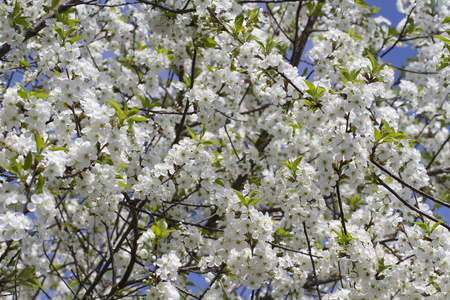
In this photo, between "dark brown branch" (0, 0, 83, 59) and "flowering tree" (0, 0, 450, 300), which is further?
"dark brown branch" (0, 0, 83, 59)

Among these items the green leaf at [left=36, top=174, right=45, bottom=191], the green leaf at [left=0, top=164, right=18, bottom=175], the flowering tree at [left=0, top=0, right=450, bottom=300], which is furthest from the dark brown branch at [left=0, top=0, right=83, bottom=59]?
the green leaf at [left=36, top=174, right=45, bottom=191]

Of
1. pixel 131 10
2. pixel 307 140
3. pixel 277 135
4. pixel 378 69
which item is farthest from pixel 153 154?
pixel 131 10

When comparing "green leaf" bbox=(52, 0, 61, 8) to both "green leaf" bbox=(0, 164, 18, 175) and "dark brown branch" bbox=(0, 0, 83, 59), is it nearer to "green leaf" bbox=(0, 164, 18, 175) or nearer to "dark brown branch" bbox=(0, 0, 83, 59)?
"dark brown branch" bbox=(0, 0, 83, 59)

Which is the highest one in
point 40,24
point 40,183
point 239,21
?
point 40,24

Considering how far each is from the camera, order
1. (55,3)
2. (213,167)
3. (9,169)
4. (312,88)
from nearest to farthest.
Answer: (9,169) → (312,88) → (55,3) → (213,167)

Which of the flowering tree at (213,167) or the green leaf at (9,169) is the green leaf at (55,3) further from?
the green leaf at (9,169)

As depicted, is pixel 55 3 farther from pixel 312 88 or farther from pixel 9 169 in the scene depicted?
pixel 312 88

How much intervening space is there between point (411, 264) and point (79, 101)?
3.59 m

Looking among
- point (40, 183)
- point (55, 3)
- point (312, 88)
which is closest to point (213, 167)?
point (312, 88)

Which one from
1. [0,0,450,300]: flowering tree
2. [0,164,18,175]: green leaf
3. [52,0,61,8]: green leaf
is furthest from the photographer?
[52,0,61,8]: green leaf

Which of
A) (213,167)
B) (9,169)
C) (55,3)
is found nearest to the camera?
(9,169)

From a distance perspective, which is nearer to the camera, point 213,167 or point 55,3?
point 55,3

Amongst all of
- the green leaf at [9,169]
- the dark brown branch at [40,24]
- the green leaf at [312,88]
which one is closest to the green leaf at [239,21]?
the green leaf at [312,88]

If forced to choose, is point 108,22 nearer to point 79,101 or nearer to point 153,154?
point 153,154
